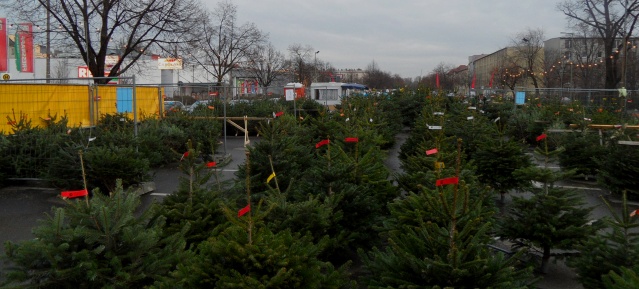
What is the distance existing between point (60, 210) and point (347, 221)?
2.97 metres

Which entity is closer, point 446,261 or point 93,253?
point 446,261

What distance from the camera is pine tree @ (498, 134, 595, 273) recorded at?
5770 millimetres

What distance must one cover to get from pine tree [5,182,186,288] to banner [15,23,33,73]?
21096mm

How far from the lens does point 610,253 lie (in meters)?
4.45

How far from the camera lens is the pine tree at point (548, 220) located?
5.77 m

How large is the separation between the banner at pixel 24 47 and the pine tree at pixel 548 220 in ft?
70.8

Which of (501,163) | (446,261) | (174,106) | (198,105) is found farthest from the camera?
(174,106)

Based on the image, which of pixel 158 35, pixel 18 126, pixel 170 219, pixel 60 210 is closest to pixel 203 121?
pixel 18 126

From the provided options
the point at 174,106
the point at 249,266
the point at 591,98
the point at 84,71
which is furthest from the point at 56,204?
the point at 84,71

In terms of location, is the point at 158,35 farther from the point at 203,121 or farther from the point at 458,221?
the point at 458,221

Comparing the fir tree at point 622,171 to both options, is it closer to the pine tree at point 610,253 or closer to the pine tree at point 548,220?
the pine tree at point 548,220

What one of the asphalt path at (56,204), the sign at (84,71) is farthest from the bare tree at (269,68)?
the asphalt path at (56,204)

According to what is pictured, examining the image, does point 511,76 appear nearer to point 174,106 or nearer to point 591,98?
point 591,98

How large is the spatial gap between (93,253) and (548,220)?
445cm
